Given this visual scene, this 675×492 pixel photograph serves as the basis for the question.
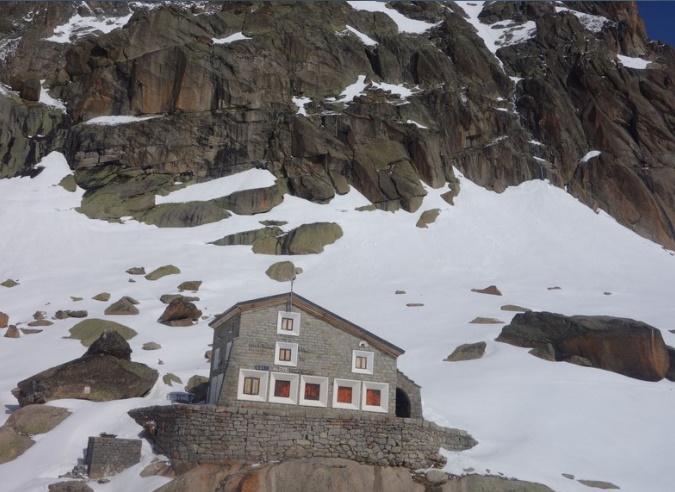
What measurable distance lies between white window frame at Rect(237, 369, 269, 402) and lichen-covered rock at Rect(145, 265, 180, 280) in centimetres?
2873

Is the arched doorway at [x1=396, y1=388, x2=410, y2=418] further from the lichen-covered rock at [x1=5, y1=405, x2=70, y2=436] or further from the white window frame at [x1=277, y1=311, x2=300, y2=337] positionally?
the lichen-covered rock at [x1=5, y1=405, x2=70, y2=436]

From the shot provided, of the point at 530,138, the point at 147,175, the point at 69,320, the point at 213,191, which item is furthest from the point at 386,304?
the point at 530,138

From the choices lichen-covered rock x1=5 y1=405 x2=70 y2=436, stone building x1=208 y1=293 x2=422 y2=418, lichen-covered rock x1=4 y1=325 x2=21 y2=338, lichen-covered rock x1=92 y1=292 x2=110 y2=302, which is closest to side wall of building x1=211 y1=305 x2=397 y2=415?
stone building x1=208 y1=293 x2=422 y2=418

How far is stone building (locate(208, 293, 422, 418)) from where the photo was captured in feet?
81.4

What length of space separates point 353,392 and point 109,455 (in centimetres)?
919

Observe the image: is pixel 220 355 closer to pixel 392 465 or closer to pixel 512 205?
pixel 392 465

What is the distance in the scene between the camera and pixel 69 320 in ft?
138

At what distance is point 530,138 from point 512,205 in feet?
50.7

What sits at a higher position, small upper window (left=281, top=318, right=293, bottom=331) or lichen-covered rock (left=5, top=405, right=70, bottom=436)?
small upper window (left=281, top=318, right=293, bottom=331)

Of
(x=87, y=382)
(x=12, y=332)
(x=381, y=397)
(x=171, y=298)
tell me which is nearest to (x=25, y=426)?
(x=87, y=382)

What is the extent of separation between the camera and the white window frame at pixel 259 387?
24500 millimetres

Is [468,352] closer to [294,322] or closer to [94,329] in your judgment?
[294,322]

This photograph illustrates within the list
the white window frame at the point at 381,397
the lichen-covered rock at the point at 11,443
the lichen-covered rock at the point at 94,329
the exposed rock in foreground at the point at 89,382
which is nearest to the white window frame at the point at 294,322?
the white window frame at the point at 381,397

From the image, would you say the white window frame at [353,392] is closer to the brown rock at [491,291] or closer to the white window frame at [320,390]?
the white window frame at [320,390]
